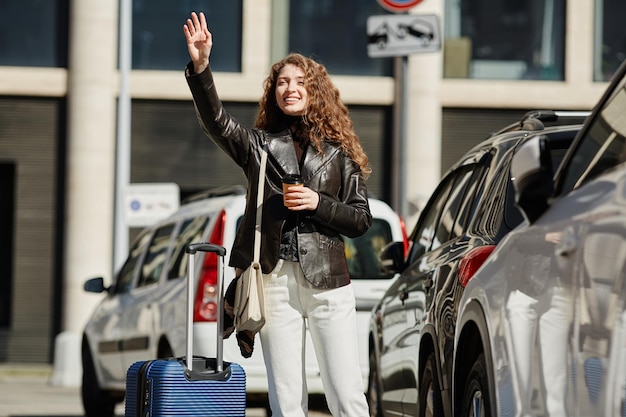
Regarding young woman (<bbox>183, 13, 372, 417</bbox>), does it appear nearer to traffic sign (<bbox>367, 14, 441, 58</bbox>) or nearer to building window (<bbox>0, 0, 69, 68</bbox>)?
traffic sign (<bbox>367, 14, 441, 58</bbox>)

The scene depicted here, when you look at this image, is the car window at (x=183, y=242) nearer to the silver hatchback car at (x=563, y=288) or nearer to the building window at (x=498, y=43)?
the silver hatchback car at (x=563, y=288)

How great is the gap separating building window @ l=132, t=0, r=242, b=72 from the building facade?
20mm

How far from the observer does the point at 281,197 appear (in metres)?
5.64

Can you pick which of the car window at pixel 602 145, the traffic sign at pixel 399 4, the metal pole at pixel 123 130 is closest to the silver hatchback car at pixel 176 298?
the traffic sign at pixel 399 4

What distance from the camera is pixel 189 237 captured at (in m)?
10.2

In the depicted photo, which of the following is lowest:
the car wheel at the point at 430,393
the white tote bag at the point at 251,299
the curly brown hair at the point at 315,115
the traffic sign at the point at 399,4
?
the car wheel at the point at 430,393

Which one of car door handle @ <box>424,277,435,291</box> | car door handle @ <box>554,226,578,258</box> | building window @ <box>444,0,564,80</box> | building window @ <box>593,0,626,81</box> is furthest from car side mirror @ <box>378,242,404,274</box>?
building window @ <box>593,0,626,81</box>

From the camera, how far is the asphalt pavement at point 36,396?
42.0ft

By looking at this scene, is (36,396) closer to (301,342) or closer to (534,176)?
(301,342)

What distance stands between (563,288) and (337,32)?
695 inches

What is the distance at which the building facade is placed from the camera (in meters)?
20.8

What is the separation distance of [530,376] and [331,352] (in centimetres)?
133

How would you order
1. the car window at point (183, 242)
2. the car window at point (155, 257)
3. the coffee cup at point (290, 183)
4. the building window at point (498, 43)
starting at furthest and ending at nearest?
1. the building window at point (498, 43)
2. the car window at point (155, 257)
3. the car window at point (183, 242)
4. the coffee cup at point (290, 183)

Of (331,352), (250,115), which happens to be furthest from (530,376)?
(250,115)
